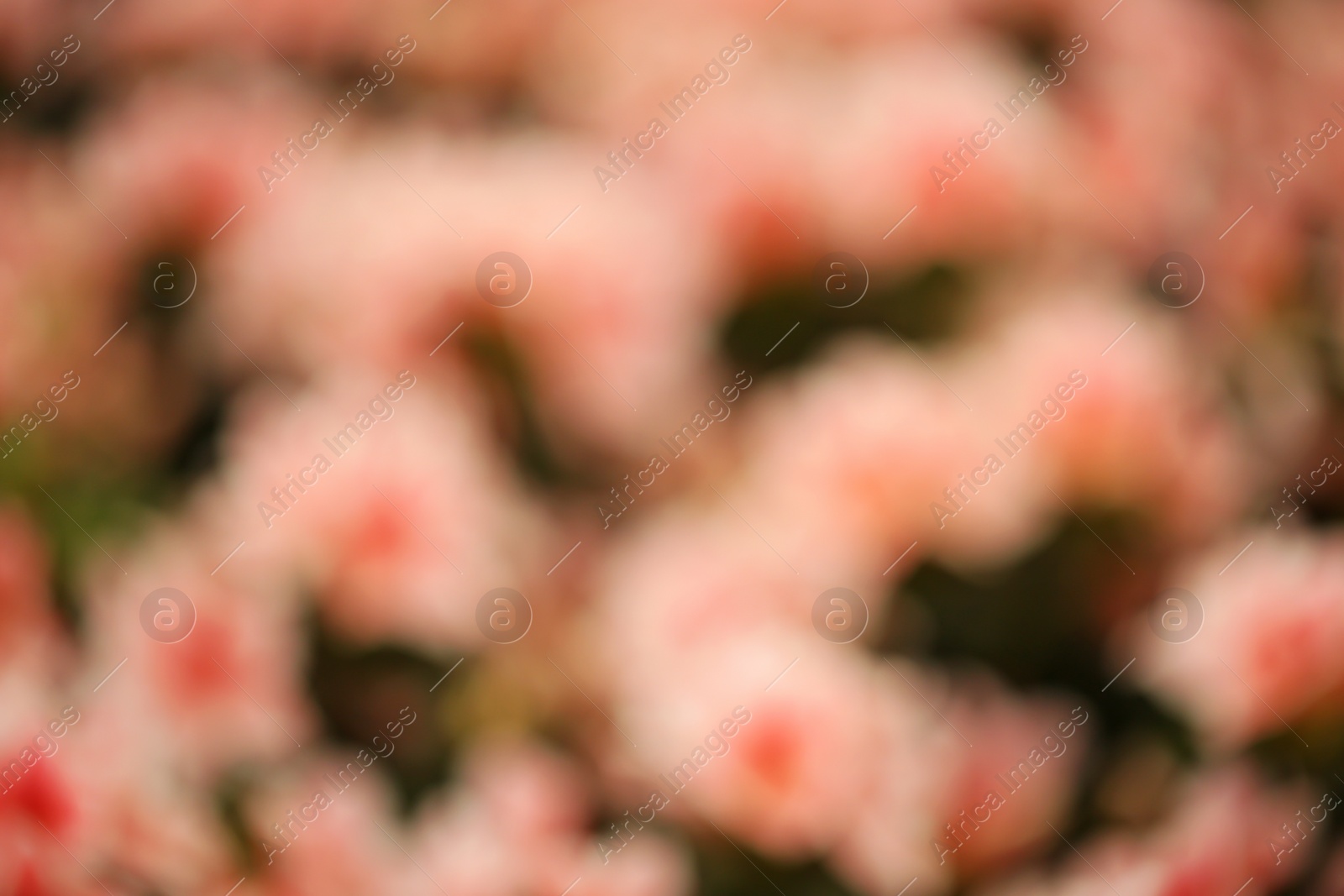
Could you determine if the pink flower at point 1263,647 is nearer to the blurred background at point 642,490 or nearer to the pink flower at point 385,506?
the blurred background at point 642,490

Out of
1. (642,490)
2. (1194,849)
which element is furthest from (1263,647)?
(642,490)

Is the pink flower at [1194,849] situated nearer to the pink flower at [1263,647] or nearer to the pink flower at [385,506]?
the pink flower at [1263,647]

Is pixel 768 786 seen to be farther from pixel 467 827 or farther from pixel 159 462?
pixel 159 462

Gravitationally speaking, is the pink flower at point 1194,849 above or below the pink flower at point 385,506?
below

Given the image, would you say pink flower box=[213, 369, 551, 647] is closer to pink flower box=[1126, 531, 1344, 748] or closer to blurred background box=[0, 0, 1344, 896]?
blurred background box=[0, 0, 1344, 896]

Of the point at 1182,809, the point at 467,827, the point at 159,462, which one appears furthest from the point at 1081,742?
the point at 159,462

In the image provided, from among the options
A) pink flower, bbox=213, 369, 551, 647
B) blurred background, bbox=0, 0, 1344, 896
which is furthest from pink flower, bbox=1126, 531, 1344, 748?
pink flower, bbox=213, 369, 551, 647

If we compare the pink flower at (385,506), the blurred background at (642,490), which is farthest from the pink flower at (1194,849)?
the pink flower at (385,506)

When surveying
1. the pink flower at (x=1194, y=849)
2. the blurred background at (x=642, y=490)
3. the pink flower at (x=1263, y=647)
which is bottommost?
the pink flower at (x=1194, y=849)

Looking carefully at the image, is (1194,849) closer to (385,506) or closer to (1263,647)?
(1263,647)
